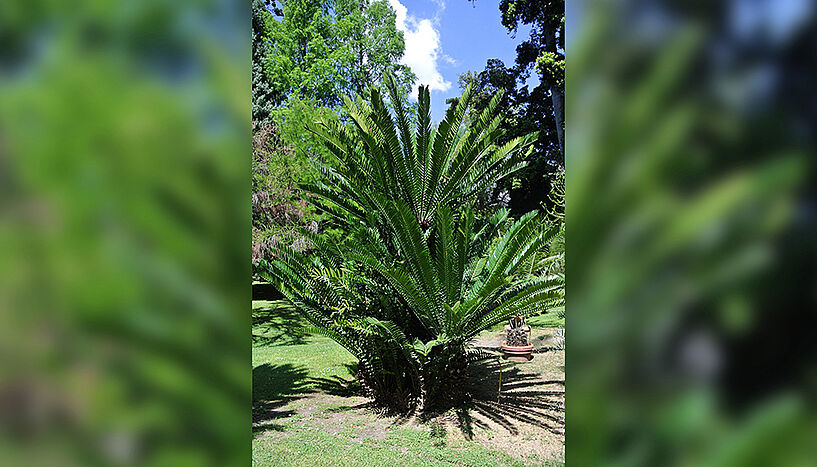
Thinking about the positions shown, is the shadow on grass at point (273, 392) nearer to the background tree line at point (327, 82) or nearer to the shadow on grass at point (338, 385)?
the shadow on grass at point (338, 385)

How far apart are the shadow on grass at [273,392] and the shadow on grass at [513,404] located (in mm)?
2460

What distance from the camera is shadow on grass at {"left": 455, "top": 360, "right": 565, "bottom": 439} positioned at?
557 cm

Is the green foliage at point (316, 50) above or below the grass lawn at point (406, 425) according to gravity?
above

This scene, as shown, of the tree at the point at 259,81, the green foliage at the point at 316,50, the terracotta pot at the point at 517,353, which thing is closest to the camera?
the terracotta pot at the point at 517,353

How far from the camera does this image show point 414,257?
5117 millimetres

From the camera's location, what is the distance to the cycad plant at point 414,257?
4.96 meters
